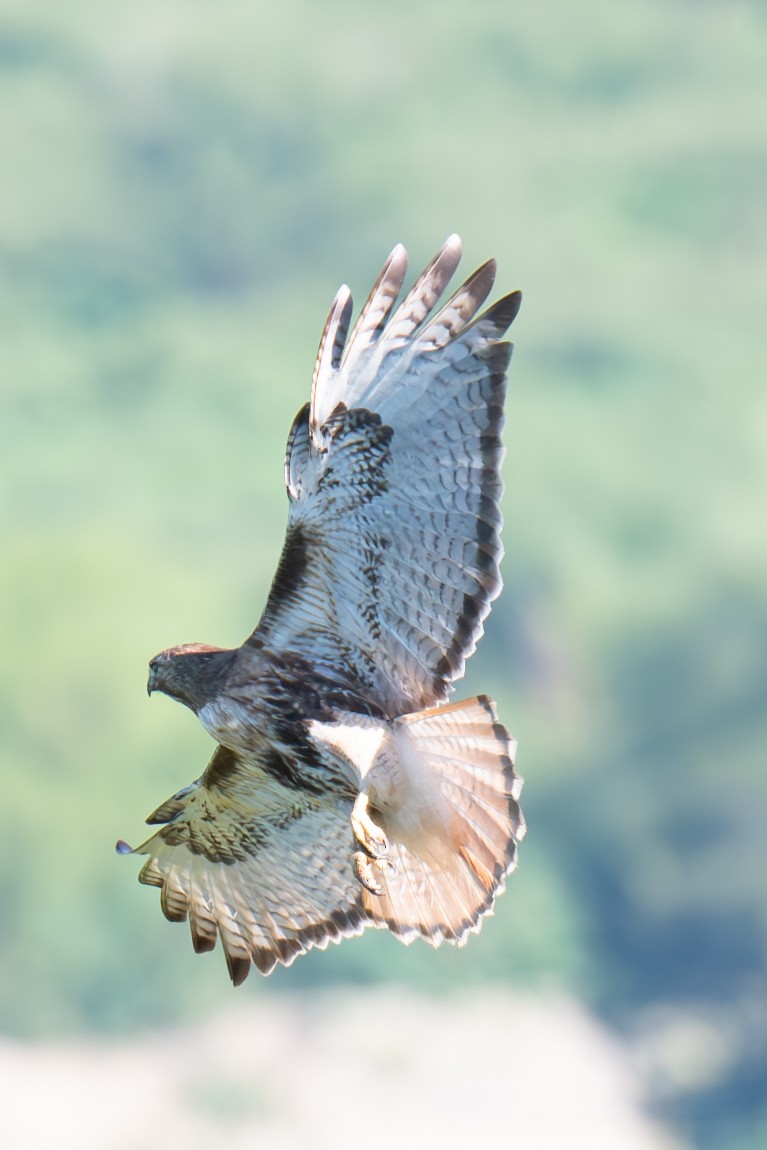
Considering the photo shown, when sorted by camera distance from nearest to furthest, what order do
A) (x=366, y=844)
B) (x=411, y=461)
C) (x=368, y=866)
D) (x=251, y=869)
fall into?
(x=411, y=461) < (x=366, y=844) < (x=368, y=866) < (x=251, y=869)

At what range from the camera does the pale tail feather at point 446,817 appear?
29.4ft

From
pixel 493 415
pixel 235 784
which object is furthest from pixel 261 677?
pixel 493 415

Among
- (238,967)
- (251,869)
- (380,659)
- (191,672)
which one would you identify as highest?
(191,672)

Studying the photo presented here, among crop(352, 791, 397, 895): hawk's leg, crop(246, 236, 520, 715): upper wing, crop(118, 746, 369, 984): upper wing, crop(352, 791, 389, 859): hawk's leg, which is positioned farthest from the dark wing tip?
crop(246, 236, 520, 715): upper wing

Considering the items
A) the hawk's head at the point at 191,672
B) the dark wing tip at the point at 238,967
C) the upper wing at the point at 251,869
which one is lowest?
the dark wing tip at the point at 238,967

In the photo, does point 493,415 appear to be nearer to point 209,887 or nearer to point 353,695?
point 353,695

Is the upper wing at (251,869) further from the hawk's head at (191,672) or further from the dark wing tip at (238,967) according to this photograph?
the hawk's head at (191,672)

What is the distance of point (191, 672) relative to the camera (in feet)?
30.7

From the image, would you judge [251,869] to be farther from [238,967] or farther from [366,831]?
[366,831]

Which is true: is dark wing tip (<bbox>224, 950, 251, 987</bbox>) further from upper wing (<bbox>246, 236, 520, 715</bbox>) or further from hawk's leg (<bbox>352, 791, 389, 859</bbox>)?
upper wing (<bbox>246, 236, 520, 715</bbox>)

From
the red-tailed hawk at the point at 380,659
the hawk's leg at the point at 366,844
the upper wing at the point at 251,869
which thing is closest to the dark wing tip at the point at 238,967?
the upper wing at the point at 251,869

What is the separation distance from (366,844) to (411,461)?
1910 mm

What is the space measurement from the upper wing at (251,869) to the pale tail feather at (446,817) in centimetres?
38

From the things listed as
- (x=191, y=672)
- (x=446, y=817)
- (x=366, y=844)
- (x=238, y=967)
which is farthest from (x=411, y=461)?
(x=238, y=967)
